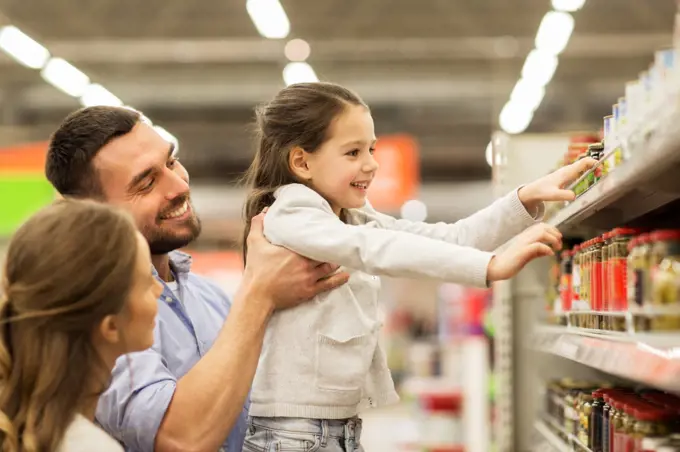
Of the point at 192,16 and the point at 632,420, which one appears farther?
the point at 192,16

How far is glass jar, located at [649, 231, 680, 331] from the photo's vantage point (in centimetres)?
170

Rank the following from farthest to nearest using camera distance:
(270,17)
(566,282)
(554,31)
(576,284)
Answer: (554,31) → (270,17) → (566,282) → (576,284)

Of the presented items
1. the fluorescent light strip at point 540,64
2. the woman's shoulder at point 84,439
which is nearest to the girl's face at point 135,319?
the woman's shoulder at point 84,439

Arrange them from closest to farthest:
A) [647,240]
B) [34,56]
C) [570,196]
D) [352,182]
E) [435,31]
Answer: [647,240], [570,196], [352,182], [34,56], [435,31]

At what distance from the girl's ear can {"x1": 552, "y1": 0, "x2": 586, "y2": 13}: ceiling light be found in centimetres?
735

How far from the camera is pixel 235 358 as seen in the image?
2416 mm

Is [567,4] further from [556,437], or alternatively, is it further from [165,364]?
[165,364]

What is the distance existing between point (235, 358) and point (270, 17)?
829cm

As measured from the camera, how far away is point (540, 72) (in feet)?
40.3

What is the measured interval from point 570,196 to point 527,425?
2.04 metres

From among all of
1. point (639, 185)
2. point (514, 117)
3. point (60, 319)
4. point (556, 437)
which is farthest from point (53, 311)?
point (514, 117)

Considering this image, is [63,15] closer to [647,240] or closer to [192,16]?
[192,16]

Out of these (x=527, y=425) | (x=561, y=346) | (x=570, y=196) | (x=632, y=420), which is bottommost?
(x=527, y=425)

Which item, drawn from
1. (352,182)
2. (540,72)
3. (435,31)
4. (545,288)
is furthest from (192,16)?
(352,182)
